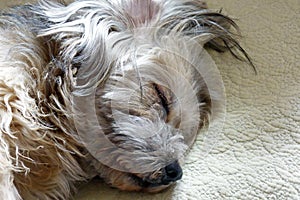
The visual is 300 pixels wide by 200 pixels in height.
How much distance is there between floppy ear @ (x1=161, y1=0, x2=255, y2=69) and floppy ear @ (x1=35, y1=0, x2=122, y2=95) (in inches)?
6.3

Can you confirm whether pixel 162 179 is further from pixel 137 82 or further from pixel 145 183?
pixel 137 82

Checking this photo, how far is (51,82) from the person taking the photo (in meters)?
1.20

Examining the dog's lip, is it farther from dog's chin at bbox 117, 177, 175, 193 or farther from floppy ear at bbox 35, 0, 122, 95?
floppy ear at bbox 35, 0, 122, 95

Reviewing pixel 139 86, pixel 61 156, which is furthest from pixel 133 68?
pixel 61 156

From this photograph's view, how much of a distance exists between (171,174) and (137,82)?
0.23 m

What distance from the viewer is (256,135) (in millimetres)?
1241

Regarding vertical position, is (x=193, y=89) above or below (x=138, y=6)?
below

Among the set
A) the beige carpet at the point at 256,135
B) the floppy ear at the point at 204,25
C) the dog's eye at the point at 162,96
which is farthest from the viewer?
the floppy ear at the point at 204,25

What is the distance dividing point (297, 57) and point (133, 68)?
474mm

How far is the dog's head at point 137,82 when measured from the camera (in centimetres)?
118

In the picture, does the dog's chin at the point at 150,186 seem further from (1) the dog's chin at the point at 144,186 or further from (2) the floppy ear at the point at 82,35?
(2) the floppy ear at the point at 82,35

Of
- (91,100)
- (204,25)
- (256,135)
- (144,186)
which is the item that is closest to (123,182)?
(144,186)

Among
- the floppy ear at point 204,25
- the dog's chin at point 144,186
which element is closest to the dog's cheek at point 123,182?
the dog's chin at point 144,186

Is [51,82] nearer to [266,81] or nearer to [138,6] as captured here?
[138,6]
